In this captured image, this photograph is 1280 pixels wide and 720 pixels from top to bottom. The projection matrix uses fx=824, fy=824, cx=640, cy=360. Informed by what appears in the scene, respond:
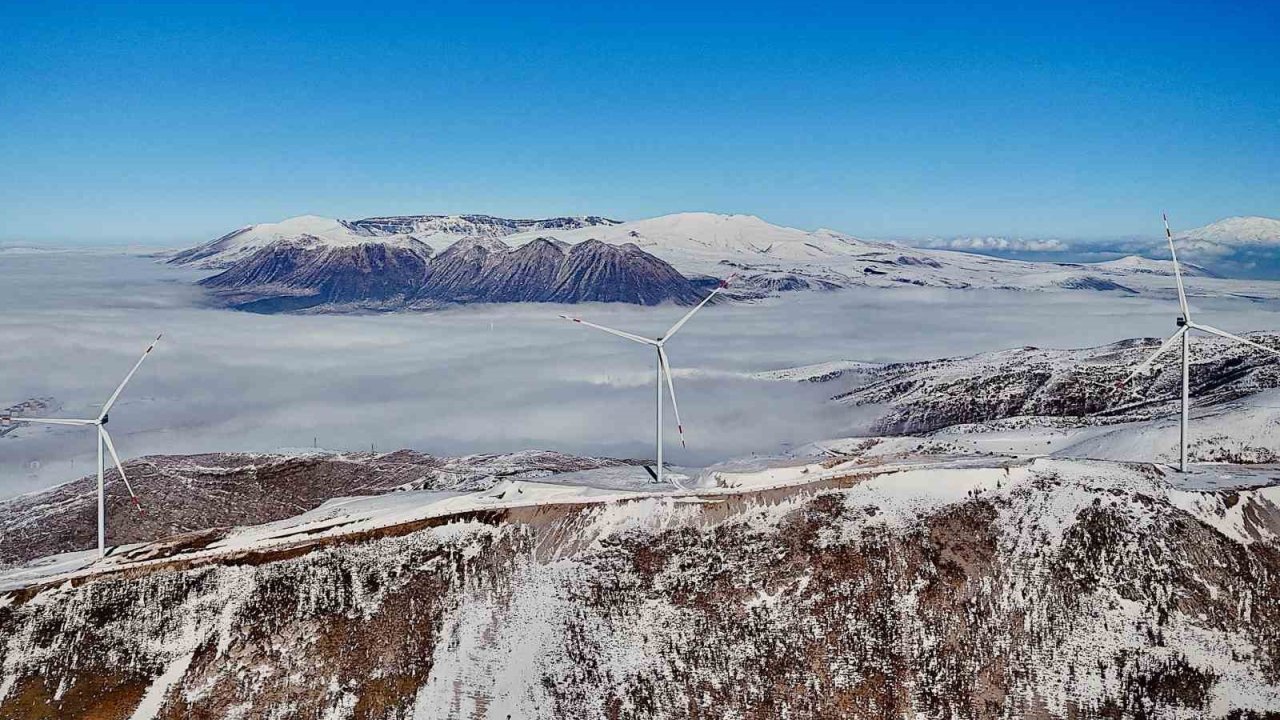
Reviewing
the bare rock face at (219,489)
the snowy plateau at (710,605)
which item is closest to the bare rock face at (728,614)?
the snowy plateau at (710,605)

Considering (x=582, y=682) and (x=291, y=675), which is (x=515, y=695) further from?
(x=291, y=675)

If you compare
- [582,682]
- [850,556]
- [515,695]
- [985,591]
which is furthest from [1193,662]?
[515,695]

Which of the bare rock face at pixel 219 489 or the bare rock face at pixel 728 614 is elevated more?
the bare rock face at pixel 728 614

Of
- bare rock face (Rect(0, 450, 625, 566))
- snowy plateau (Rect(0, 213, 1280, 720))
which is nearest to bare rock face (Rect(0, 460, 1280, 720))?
snowy plateau (Rect(0, 213, 1280, 720))

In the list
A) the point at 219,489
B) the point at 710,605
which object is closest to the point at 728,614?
the point at 710,605

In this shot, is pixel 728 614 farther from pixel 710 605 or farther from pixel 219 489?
pixel 219 489

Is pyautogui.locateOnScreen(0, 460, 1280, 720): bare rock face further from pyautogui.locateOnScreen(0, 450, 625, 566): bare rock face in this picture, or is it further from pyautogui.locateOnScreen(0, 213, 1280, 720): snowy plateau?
pyautogui.locateOnScreen(0, 450, 625, 566): bare rock face

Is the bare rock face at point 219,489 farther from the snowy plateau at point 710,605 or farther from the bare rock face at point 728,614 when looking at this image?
the bare rock face at point 728,614
